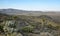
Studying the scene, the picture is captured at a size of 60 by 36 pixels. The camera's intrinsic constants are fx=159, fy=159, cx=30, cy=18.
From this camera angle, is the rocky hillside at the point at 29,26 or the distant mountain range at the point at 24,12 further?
the distant mountain range at the point at 24,12

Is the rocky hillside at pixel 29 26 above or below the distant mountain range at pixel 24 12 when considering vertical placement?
below

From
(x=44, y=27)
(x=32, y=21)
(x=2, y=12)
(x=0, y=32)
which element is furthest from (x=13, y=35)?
(x=2, y=12)

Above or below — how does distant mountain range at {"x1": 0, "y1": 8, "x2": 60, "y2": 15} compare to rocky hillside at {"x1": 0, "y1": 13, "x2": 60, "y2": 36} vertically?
above

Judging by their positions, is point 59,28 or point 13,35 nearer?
point 13,35

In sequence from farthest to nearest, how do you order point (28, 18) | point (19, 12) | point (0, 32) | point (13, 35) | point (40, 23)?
point (19, 12), point (28, 18), point (40, 23), point (0, 32), point (13, 35)

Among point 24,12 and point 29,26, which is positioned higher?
point 24,12

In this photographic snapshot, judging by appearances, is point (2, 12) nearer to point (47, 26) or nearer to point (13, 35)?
point (47, 26)

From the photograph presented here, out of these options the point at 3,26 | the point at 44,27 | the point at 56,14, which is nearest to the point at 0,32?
the point at 3,26

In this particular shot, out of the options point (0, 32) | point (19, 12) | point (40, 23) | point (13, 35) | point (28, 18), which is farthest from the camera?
point (19, 12)

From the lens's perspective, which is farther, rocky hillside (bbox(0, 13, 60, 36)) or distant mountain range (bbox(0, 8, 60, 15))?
distant mountain range (bbox(0, 8, 60, 15))

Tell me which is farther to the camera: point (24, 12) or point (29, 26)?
point (24, 12)

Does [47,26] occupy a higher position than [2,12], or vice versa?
[2,12]
